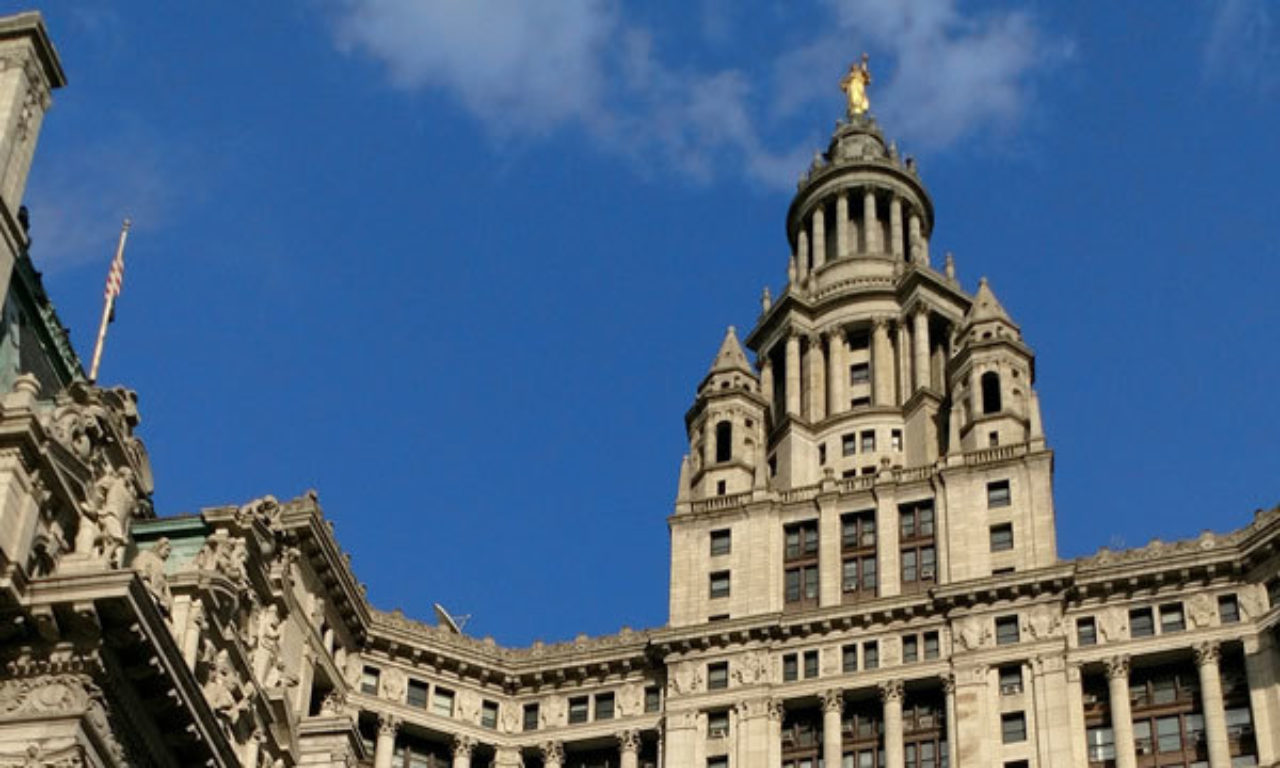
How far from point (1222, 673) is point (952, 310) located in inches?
1478

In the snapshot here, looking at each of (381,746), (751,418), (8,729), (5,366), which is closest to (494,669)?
(381,746)

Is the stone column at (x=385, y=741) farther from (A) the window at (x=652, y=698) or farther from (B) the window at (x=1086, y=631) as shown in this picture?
(B) the window at (x=1086, y=631)

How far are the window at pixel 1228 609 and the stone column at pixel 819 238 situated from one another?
149 feet

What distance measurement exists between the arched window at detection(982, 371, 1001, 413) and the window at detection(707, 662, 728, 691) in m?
21.4

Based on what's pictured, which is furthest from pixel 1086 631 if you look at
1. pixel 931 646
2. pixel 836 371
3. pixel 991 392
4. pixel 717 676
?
pixel 836 371

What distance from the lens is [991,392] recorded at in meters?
116

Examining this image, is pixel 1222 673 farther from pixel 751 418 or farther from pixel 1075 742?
pixel 751 418

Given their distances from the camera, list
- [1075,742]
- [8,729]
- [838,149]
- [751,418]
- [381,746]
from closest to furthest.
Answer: [8,729], [1075,742], [381,746], [751,418], [838,149]

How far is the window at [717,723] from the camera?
102812mm

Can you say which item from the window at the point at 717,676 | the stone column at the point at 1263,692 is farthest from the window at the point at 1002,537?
the window at the point at 717,676

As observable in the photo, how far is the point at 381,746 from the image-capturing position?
10319 cm

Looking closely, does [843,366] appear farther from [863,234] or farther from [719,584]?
[719,584]

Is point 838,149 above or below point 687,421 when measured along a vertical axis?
above

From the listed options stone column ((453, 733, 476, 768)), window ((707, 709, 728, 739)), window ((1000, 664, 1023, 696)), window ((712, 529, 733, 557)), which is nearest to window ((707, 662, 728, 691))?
window ((707, 709, 728, 739))
